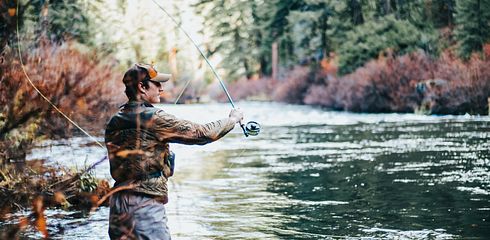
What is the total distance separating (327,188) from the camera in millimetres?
10273

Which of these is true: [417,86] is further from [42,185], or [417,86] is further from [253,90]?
[253,90]

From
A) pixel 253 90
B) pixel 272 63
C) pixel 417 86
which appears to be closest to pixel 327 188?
pixel 417 86

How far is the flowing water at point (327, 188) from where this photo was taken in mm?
7500

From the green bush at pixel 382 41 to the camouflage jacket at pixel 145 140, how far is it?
1099 inches

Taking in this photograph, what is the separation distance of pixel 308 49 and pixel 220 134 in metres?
43.2

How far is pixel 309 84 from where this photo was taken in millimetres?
40500

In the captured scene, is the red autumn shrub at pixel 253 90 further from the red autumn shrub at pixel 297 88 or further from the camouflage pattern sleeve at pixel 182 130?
the camouflage pattern sleeve at pixel 182 130

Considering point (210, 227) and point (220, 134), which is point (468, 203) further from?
point (220, 134)

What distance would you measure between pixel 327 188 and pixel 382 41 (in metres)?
23.9

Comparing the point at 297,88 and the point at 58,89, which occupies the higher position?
the point at 297,88

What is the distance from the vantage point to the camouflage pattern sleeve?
4.17 metres

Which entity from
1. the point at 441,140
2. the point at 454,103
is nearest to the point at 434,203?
the point at 441,140

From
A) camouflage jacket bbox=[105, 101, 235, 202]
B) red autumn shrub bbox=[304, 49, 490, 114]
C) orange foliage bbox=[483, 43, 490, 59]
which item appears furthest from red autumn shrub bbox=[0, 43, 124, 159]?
orange foliage bbox=[483, 43, 490, 59]

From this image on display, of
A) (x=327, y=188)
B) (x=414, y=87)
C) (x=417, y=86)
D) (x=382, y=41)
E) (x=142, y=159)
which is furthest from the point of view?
(x=382, y=41)
